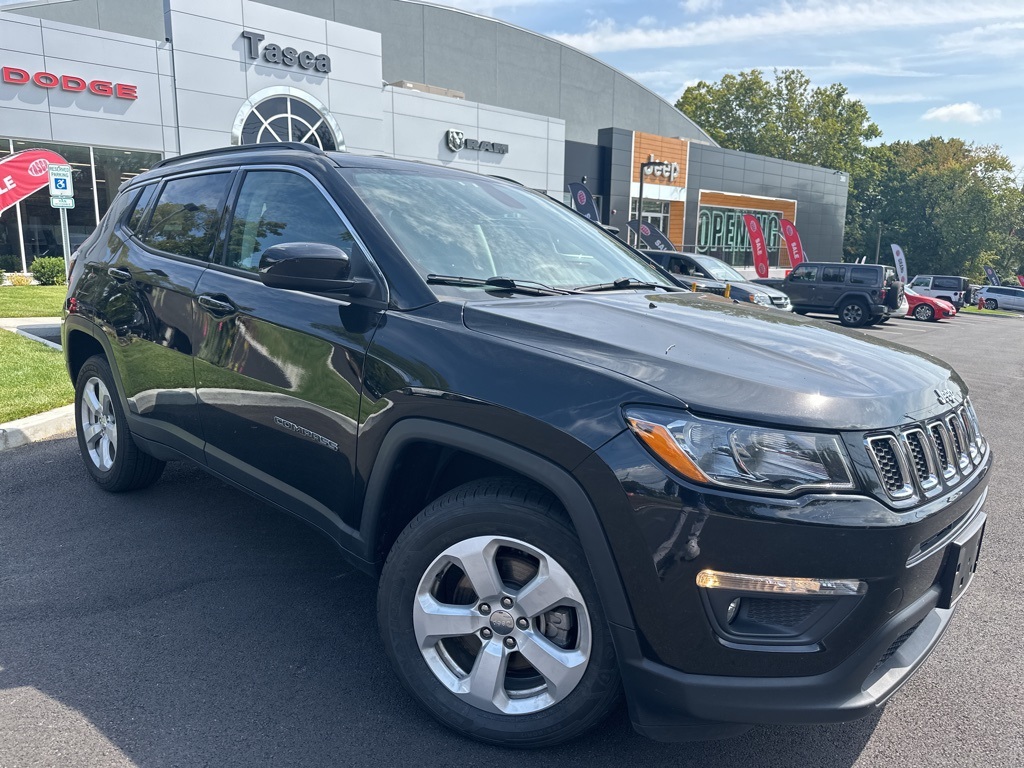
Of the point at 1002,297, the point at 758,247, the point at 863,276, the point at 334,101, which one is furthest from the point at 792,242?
the point at 334,101

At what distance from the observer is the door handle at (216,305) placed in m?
3.13

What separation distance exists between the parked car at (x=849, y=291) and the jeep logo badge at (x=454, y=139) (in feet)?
42.9

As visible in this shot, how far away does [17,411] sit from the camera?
5859mm

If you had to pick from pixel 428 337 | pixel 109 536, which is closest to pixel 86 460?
pixel 109 536

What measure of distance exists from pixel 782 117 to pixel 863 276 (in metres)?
43.1

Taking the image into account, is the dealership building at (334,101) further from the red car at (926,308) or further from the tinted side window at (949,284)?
the red car at (926,308)

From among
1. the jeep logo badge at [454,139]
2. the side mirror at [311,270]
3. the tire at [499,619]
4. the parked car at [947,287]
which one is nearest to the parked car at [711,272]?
the jeep logo badge at [454,139]

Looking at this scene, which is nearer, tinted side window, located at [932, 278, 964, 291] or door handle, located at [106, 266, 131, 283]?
door handle, located at [106, 266, 131, 283]

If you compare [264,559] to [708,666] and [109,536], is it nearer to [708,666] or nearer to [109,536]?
[109,536]

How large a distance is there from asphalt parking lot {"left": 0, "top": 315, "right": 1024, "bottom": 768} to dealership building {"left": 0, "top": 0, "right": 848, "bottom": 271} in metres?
7.95

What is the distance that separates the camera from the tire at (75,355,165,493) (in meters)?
4.17

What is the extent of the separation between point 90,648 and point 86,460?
83.3 inches

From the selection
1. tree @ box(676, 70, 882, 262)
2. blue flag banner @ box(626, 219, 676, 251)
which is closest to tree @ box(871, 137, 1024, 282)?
tree @ box(676, 70, 882, 262)

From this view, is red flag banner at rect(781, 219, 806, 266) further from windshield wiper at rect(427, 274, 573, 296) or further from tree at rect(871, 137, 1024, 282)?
windshield wiper at rect(427, 274, 573, 296)
